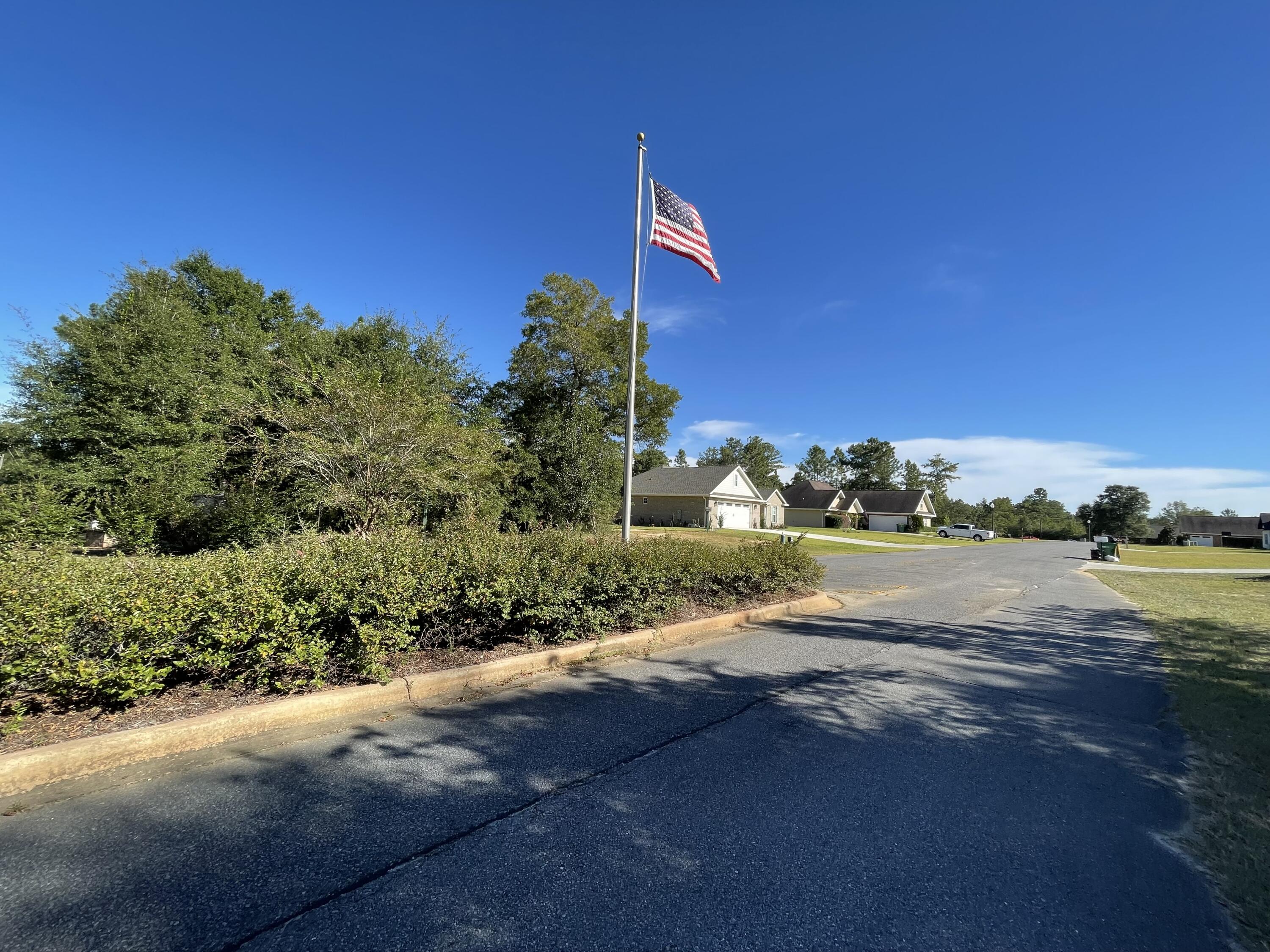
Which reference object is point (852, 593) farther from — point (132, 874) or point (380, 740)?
point (132, 874)

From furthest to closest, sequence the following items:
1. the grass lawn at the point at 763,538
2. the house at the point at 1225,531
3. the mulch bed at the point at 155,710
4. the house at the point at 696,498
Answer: the house at the point at 1225,531 < the house at the point at 696,498 < the grass lawn at the point at 763,538 < the mulch bed at the point at 155,710

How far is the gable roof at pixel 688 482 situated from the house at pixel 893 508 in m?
23.8

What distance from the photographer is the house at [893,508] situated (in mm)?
63812

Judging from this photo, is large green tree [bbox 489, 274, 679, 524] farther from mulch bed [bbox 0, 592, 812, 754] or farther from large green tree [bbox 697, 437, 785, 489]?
large green tree [bbox 697, 437, 785, 489]

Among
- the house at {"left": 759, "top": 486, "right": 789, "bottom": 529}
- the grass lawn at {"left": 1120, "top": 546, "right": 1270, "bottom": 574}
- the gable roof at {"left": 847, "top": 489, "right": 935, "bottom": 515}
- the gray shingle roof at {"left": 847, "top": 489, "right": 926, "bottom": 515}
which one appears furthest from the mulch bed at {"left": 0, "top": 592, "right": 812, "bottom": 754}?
the gable roof at {"left": 847, "top": 489, "right": 935, "bottom": 515}

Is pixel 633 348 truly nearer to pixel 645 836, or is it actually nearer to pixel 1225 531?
pixel 645 836

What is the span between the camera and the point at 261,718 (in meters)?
3.68

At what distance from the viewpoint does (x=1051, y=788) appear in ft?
11.4

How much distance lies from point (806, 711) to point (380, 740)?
10.7ft

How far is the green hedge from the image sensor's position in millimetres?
3310

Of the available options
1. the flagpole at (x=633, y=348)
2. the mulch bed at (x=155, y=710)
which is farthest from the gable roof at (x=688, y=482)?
the mulch bed at (x=155, y=710)

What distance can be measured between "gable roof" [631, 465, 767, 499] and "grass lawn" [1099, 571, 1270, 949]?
3110cm

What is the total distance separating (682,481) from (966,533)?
116 ft

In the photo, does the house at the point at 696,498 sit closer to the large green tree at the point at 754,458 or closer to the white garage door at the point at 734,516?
the white garage door at the point at 734,516
